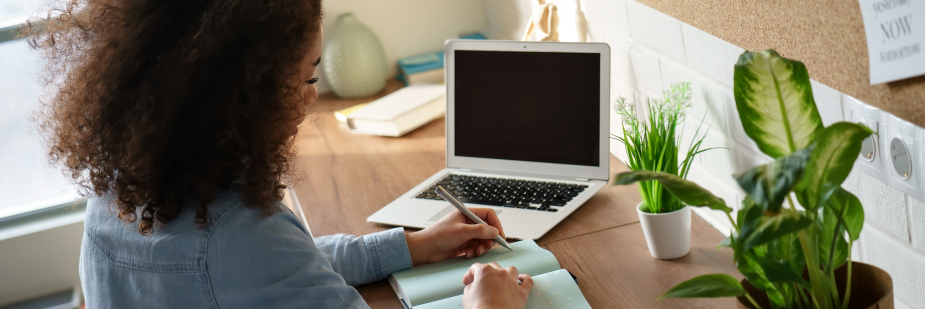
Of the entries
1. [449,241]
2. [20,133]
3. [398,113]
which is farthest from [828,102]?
[20,133]

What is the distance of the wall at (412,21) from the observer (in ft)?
6.64

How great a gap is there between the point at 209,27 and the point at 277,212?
0.20m

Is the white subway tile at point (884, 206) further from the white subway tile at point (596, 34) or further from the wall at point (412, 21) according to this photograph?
the wall at point (412, 21)

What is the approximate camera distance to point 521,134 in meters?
1.25

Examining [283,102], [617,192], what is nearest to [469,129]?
[617,192]

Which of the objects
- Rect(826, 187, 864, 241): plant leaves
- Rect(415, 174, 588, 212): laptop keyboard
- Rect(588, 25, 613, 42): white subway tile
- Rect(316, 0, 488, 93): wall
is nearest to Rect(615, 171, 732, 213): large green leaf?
Rect(826, 187, 864, 241): plant leaves

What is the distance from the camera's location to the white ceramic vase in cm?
187

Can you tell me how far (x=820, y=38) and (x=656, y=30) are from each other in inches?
15.4

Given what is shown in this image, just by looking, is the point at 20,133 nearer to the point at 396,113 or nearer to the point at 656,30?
the point at 396,113

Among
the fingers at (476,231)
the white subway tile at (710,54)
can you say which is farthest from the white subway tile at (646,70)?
the fingers at (476,231)

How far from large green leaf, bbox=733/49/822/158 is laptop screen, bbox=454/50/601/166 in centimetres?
60

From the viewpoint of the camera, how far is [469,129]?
131 cm

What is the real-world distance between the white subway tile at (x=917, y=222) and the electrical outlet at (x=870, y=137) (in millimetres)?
36

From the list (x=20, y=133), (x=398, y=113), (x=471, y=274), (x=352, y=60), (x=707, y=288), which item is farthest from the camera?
(x=20, y=133)
